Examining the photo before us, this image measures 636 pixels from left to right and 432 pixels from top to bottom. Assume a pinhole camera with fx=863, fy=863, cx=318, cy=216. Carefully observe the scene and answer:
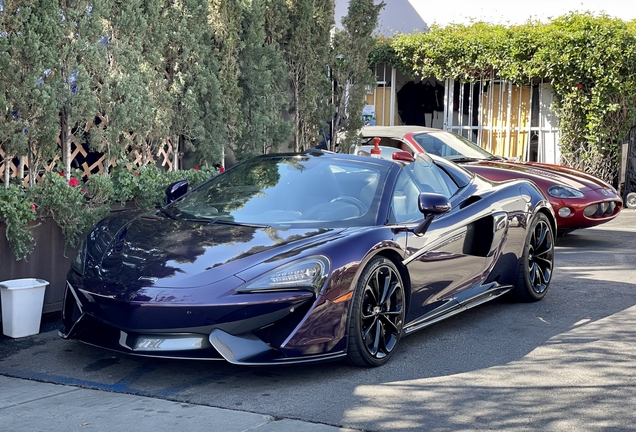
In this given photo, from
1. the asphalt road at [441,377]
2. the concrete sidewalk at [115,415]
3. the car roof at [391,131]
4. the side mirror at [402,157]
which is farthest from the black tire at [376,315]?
the car roof at [391,131]

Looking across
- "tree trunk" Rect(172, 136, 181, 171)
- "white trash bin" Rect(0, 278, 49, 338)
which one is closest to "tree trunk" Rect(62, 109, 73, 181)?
"tree trunk" Rect(172, 136, 181, 171)

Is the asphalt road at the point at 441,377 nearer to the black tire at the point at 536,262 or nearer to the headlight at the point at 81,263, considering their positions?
the black tire at the point at 536,262

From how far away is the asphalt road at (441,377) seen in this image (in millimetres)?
4379

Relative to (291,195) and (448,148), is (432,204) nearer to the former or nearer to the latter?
(291,195)

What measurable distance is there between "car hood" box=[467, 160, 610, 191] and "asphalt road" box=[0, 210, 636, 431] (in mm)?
4186

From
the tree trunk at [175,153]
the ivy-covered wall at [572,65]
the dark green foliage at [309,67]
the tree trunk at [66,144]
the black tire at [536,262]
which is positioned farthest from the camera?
the ivy-covered wall at [572,65]

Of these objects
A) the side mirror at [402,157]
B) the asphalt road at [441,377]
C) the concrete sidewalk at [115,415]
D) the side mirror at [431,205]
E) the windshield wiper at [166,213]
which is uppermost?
the side mirror at [402,157]

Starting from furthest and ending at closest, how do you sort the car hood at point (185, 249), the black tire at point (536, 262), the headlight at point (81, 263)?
the black tire at point (536, 262) → the headlight at point (81, 263) → the car hood at point (185, 249)

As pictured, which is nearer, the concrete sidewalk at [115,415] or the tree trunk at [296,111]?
the concrete sidewalk at [115,415]

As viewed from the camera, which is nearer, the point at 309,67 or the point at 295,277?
the point at 295,277

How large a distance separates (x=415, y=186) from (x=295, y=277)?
5.47 ft

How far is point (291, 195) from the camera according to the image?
590 cm

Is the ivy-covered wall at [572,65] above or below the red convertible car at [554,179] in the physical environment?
above

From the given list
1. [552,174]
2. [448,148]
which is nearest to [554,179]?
[552,174]
